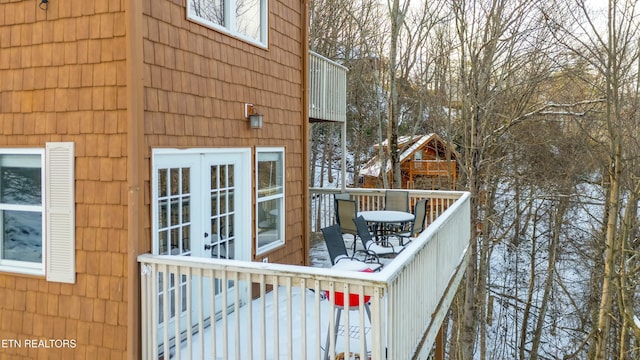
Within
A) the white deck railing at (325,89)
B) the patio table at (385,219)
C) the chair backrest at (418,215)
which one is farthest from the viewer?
the chair backrest at (418,215)

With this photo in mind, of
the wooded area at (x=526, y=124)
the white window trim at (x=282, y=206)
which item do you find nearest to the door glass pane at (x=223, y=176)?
the white window trim at (x=282, y=206)

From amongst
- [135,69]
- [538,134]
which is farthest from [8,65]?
[538,134]

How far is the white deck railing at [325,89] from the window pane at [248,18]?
5.84ft

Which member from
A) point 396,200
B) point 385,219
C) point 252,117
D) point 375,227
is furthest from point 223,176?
point 396,200

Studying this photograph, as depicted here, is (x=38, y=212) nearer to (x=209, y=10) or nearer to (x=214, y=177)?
(x=214, y=177)

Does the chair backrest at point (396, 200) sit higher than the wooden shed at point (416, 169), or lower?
lower

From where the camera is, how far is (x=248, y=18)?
577cm

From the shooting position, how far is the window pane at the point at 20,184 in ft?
14.3

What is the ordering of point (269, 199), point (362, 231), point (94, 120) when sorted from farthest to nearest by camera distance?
point (362, 231), point (269, 199), point (94, 120)

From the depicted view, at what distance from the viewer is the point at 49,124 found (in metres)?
4.25

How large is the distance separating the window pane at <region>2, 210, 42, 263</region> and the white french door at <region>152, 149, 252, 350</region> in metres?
1.12

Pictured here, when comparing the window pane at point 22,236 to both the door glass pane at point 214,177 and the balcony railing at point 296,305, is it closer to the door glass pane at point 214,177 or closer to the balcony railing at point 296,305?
the balcony railing at point 296,305

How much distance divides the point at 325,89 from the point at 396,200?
2.78m

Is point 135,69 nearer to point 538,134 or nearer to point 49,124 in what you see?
point 49,124
